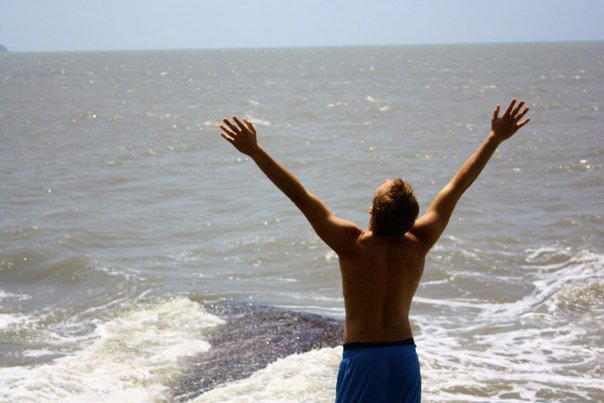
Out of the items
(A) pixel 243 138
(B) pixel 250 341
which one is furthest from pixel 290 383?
(A) pixel 243 138

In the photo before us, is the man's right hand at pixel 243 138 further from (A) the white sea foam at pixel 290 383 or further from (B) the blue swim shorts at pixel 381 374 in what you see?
(A) the white sea foam at pixel 290 383

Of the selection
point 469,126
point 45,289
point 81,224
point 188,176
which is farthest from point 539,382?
point 469,126

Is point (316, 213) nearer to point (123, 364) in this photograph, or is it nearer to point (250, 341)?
point (123, 364)

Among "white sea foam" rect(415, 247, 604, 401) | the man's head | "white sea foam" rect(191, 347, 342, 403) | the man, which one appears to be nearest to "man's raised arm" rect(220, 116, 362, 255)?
the man

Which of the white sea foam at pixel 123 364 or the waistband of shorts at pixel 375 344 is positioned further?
the white sea foam at pixel 123 364

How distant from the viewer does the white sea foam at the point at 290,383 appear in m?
7.40

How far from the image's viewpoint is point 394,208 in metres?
3.35

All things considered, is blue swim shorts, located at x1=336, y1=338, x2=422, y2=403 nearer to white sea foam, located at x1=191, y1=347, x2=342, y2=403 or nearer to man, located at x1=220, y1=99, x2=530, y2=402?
man, located at x1=220, y1=99, x2=530, y2=402

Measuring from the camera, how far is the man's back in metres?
3.38

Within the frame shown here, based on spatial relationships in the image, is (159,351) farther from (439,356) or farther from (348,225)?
(348,225)

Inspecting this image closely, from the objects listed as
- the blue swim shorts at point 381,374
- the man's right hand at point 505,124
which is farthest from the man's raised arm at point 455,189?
the blue swim shorts at point 381,374

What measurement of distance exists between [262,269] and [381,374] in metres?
9.91

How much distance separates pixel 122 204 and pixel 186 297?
7.71 m

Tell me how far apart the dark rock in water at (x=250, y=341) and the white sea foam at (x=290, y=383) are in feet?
0.53
